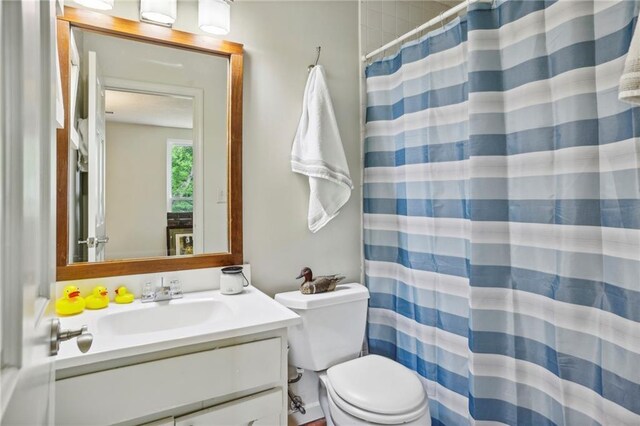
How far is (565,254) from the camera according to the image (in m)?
1.08

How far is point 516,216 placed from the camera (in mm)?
1223

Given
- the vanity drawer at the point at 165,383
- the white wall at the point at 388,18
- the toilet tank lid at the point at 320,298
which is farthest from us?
the white wall at the point at 388,18

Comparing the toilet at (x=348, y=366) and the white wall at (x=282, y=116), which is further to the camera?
the white wall at (x=282, y=116)

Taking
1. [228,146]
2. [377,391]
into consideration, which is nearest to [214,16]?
[228,146]

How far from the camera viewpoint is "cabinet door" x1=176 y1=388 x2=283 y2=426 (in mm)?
1037

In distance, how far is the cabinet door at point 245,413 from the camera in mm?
1037

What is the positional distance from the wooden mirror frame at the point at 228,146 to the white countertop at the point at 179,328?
14cm

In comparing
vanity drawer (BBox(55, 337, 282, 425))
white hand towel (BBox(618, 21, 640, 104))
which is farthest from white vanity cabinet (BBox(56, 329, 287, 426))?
white hand towel (BBox(618, 21, 640, 104))

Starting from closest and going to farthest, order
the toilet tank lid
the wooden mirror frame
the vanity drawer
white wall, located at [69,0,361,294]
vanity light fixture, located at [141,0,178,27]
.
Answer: the vanity drawer < the wooden mirror frame < vanity light fixture, located at [141,0,178,27] < the toilet tank lid < white wall, located at [69,0,361,294]

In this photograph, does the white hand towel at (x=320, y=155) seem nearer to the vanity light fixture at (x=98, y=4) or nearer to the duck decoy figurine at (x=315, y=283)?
the duck decoy figurine at (x=315, y=283)

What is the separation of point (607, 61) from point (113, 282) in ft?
5.87

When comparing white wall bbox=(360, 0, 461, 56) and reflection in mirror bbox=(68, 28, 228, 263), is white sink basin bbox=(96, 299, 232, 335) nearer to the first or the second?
reflection in mirror bbox=(68, 28, 228, 263)

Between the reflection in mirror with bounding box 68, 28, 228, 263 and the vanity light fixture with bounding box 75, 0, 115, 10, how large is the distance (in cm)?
10

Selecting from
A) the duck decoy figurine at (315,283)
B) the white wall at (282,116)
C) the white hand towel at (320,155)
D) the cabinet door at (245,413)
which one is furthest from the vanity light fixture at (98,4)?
the cabinet door at (245,413)
